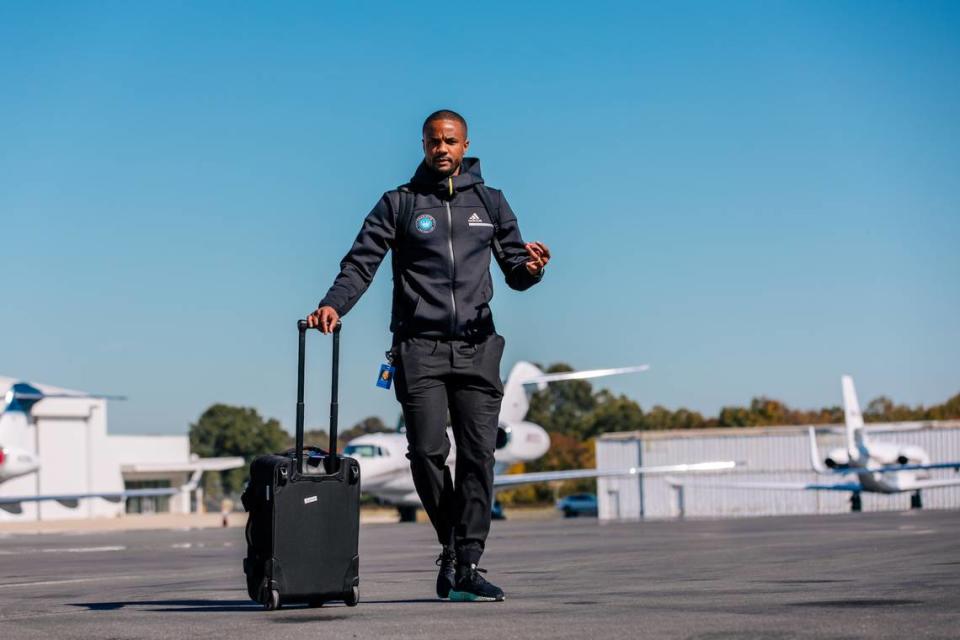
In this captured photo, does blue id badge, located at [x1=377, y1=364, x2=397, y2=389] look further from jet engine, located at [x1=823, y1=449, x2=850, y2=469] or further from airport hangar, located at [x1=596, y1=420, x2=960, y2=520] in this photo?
airport hangar, located at [x1=596, y1=420, x2=960, y2=520]

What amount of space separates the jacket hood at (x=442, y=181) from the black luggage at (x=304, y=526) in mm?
817

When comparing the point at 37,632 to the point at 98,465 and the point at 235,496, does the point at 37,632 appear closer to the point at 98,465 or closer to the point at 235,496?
the point at 98,465

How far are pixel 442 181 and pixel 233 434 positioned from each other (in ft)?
361

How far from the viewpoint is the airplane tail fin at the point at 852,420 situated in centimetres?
4733

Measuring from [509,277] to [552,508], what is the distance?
272 feet

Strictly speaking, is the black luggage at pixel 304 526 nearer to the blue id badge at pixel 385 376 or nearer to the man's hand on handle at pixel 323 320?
the man's hand on handle at pixel 323 320

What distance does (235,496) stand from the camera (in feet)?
343

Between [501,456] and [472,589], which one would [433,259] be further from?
[501,456]

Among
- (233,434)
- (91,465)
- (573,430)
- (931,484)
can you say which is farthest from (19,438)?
(573,430)

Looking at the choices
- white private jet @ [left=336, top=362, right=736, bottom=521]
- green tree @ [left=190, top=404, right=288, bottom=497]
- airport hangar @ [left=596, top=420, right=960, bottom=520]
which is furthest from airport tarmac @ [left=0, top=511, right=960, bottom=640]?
green tree @ [left=190, top=404, right=288, bottom=497]

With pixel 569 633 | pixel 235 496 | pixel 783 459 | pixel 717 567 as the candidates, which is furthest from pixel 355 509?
pixel 235 496

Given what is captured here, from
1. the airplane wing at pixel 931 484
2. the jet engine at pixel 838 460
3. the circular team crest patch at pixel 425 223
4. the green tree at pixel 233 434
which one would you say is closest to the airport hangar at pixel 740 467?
the airplane wing at pixel 931 484

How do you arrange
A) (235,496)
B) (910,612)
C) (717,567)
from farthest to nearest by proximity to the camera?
(235,496) < (717,567) < (910,612)

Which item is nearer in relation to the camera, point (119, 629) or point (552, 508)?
point (119, 629)
